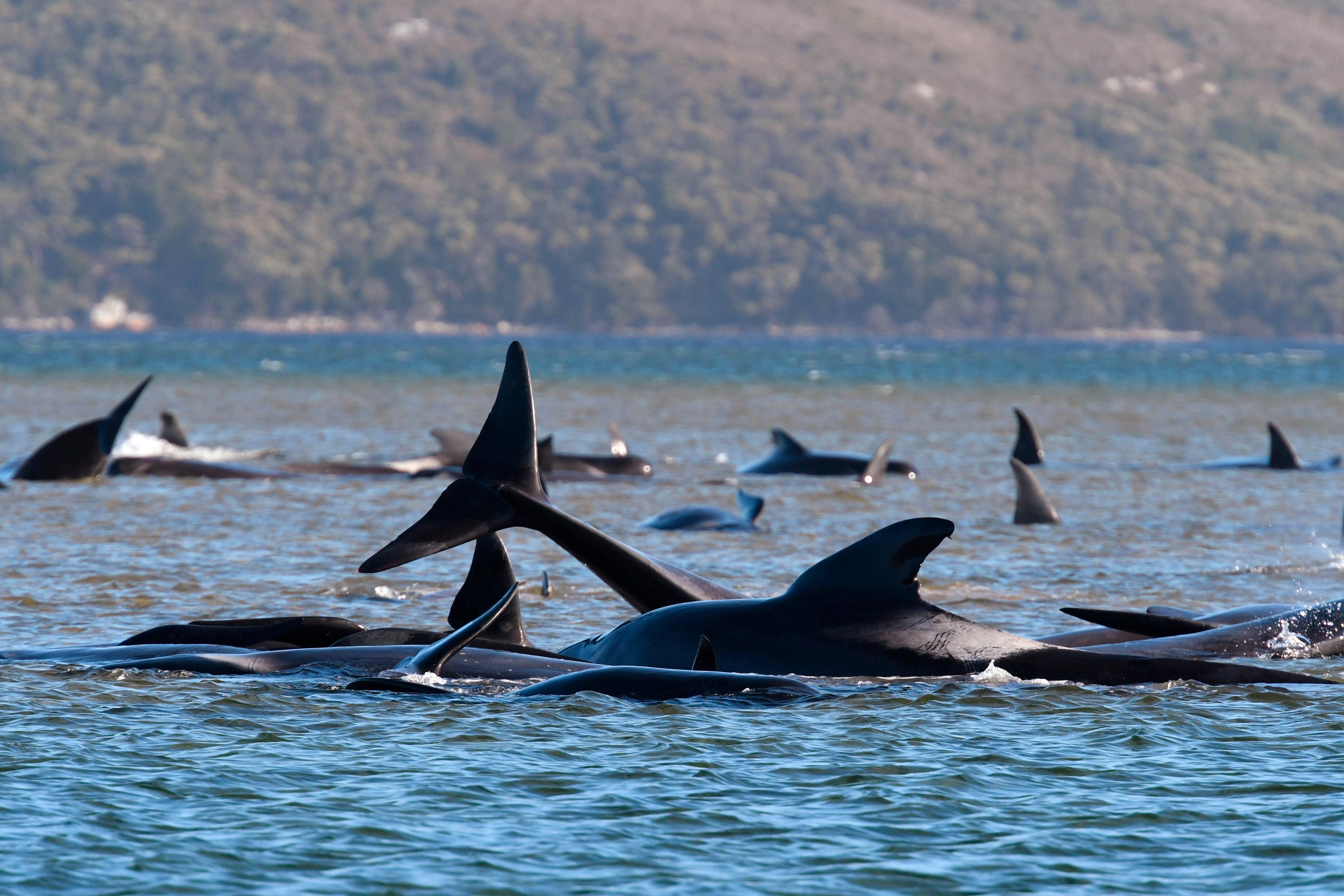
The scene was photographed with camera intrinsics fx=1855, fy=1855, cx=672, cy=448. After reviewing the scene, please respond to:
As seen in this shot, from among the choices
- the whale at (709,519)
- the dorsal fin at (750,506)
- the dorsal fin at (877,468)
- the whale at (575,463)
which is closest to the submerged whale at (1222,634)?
the whale at (709,519)

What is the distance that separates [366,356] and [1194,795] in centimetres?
11731

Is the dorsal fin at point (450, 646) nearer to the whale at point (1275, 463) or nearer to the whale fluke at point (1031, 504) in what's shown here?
the whale fluke at point (1031, 504)

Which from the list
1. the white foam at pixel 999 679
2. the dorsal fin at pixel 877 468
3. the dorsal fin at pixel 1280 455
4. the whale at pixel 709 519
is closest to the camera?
the white foam at pixel 999 679

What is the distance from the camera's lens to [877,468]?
90.0 feet

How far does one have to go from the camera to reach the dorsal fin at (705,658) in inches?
397

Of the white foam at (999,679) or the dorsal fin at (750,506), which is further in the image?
the dorsal fin at (750,506)

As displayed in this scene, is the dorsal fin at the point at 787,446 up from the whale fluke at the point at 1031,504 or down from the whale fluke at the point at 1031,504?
up

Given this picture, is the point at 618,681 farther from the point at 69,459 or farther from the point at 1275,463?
the point at 1275,463

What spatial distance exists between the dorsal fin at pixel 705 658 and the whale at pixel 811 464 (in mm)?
18199

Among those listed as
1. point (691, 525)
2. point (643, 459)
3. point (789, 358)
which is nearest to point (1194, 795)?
point (691, 525)

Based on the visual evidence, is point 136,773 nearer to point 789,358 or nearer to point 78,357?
point 78,357

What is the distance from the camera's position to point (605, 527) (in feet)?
69.1

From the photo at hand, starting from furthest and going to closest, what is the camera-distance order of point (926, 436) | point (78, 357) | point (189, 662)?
point (78, 357) → point (926, 436) → point (189, 662)

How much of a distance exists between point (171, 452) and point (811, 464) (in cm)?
984
